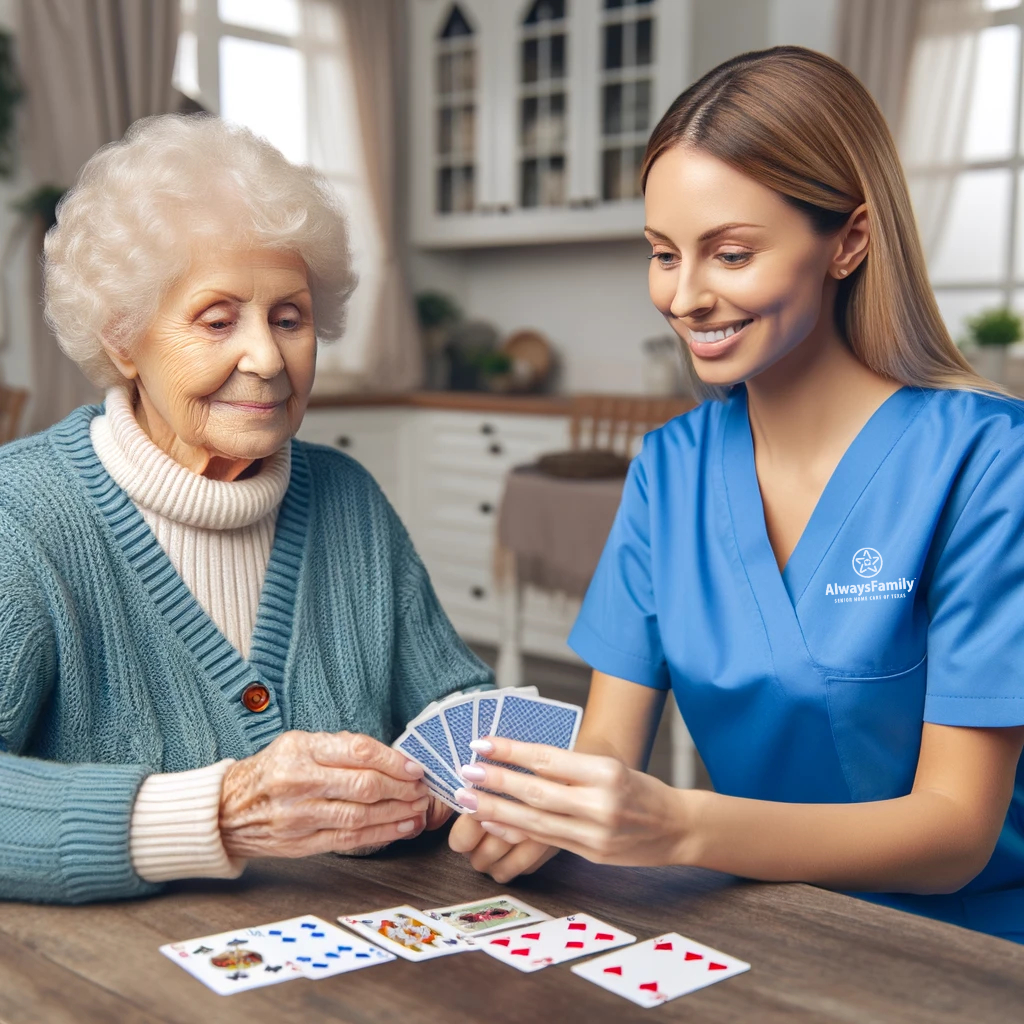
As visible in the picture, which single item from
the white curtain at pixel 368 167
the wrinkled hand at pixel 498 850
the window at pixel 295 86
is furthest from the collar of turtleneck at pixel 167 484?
the white curtain at pixel 368 167

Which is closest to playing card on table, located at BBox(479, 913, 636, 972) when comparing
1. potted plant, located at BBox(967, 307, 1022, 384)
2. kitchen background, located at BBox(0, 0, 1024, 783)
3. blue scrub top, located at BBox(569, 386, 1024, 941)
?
blue scrub top, located at BBox(569, 386, 1024, 941)

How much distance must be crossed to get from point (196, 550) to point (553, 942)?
59 centimetres

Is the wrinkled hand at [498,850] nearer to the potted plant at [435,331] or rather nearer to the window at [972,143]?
the window at [972,143]

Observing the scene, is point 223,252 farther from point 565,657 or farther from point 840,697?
point 565,657

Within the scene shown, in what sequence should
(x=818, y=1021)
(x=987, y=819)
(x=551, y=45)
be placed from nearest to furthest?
(x=818, y=1021) → (x=987, y=819) → (x=551, y=45)

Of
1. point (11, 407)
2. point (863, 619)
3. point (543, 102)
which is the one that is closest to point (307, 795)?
point (863, 619)

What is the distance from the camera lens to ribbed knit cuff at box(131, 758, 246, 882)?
3.41 ft

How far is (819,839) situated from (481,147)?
17.1 ft

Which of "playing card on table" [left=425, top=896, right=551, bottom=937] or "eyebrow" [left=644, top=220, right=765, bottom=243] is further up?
"eyebrow" [left=644, top=220, right=765, bottom=243]

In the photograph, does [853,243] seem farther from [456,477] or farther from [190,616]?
[456,477]

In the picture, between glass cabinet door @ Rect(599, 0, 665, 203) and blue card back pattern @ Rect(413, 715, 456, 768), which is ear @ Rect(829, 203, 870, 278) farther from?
glass cabinet door @ Rect(599, 0, 665, 203)

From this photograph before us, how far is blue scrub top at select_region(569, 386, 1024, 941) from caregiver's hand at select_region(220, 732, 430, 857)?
433mm

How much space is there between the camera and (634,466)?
1.51 metres

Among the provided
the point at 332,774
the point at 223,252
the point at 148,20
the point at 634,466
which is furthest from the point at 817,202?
the point at 148,20
